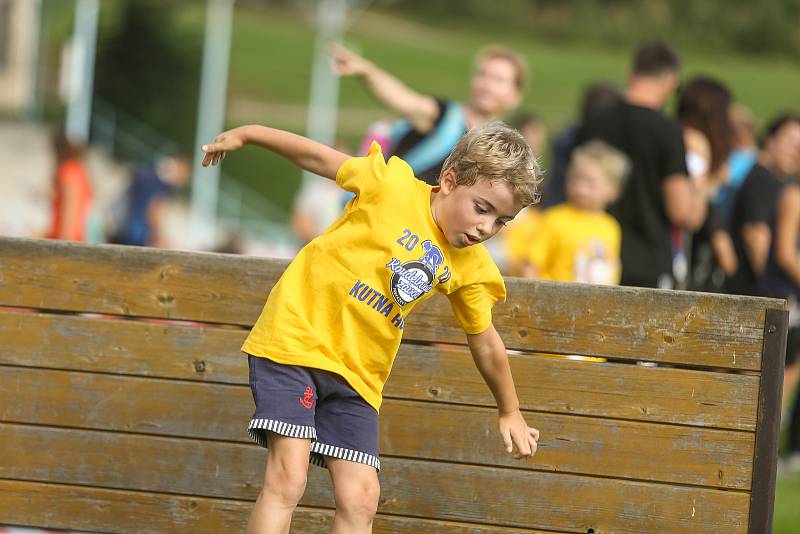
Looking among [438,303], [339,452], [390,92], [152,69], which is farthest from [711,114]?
[152,69]

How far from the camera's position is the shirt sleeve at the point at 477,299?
4.38m

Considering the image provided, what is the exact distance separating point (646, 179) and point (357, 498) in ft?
10.8

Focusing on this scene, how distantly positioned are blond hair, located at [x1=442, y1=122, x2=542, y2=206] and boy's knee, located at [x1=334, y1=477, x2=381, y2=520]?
1025 mm

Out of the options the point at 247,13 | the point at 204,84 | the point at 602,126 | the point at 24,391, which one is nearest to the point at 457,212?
the point at 24,391

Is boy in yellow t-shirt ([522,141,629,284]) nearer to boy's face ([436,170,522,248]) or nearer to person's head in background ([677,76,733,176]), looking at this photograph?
person's head in background ([677,76,733,176])

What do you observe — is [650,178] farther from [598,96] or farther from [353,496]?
[353,496]

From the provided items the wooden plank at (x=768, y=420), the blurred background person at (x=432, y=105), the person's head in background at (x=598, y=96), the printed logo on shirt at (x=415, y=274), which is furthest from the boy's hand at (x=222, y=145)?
the person's head in background at (x=598, y=96)

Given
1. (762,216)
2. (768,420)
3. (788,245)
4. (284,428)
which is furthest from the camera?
(788,245)

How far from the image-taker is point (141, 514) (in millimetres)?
5059

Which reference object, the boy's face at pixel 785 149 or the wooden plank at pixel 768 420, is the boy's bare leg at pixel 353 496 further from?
the boy's face at pixel 785 149

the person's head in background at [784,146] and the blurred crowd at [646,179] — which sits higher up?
the person's head in background at [784,146]

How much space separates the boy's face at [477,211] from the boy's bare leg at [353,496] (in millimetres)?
801

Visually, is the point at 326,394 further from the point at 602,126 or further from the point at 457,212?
the point at 602,126

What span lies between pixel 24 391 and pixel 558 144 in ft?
16.8
